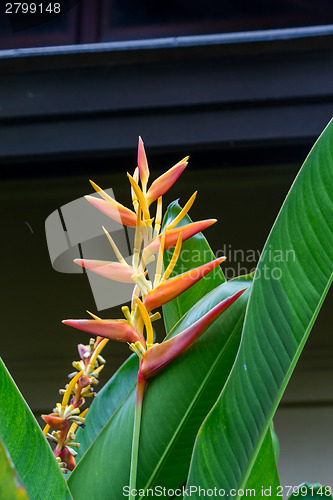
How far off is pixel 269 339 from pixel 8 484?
0.22 metres

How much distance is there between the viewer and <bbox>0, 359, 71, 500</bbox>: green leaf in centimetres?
33

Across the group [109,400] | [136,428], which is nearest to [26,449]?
[136,428]

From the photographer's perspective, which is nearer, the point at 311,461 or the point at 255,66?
the point at 255,66

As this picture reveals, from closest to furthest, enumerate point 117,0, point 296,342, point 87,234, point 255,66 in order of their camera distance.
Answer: point 296,342, point 87,234, point 255,66, point 117,0

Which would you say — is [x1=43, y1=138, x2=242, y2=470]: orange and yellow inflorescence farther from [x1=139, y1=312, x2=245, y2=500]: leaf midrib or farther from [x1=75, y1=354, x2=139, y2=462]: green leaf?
[x1=75, y1=354, x2=139, y2=462]: green leaf

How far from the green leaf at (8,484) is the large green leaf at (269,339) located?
18cm

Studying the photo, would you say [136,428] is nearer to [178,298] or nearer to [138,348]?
[138,348]

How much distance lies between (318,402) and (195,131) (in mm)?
1275

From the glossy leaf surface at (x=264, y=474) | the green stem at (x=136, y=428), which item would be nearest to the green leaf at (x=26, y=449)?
the green stem at (x=136, y=428)

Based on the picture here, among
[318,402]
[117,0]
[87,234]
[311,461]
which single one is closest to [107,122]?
[117,0]

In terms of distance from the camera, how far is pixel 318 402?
72.9 inches

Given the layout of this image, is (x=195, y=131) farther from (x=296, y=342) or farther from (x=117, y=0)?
(x=296, y=342)

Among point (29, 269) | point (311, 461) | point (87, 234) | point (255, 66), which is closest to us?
point (87, 234)

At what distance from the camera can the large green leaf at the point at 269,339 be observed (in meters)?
0.34
